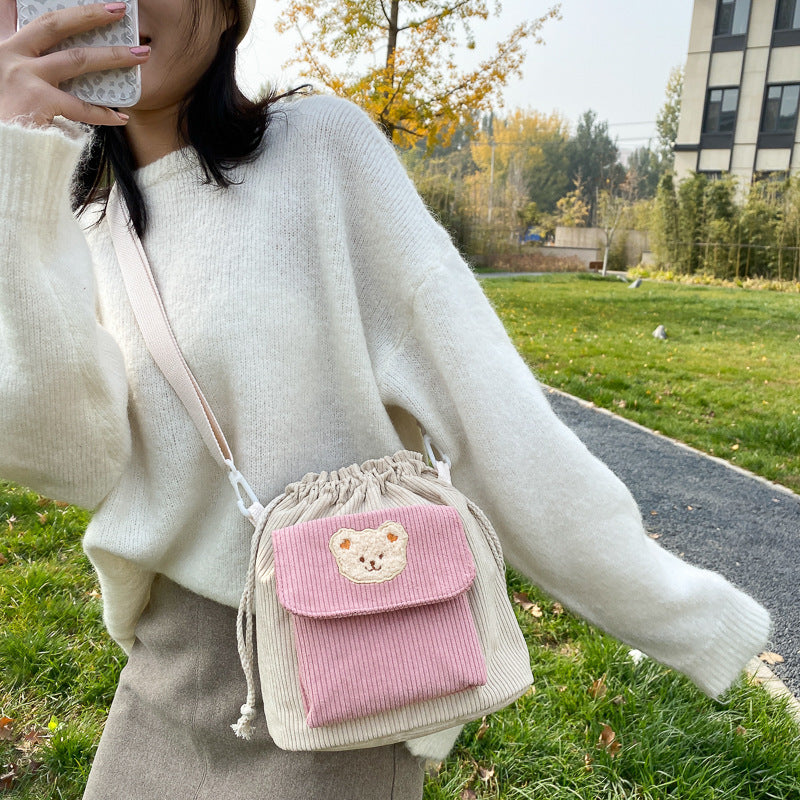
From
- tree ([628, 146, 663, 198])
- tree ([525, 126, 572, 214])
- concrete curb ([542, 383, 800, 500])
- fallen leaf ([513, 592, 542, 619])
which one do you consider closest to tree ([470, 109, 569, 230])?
tree ([525, 126, 572, 214])

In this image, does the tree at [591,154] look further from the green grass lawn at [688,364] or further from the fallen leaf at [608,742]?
the fallen leaf at [608,742]

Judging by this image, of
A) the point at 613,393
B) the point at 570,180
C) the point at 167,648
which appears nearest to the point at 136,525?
the point at 167,648

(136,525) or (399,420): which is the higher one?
(399,420)

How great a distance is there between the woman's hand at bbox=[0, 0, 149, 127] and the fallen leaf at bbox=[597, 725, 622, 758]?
92.1 inches

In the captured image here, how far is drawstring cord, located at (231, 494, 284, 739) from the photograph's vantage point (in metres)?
1.11

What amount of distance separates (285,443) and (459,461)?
0.30 m

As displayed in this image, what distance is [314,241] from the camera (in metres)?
1.24

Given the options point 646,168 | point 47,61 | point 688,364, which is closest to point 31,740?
point 47,61

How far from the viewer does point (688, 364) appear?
26.6 ft

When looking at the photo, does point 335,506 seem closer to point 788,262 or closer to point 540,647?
point 540,647

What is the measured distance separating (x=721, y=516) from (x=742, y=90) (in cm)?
2985

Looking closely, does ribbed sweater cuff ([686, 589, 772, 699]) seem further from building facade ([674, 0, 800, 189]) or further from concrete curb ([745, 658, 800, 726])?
building facade ([674, 0, 800, 189])

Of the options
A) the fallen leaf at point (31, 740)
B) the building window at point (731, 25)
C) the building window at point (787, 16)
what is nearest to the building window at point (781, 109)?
the building window at point (787, 16)

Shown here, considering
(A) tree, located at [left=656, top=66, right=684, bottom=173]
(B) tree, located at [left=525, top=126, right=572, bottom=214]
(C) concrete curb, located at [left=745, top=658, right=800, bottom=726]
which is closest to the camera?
(C) concrete curb, located at [left=745, top=658, right=800, bottom=726]
